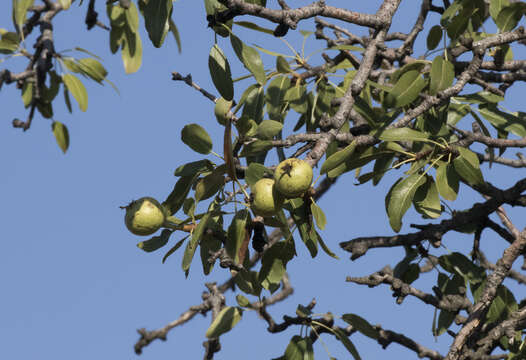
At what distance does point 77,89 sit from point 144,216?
2.46 m

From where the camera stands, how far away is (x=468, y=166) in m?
2.83

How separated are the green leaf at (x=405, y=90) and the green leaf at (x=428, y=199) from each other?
382 millimetres

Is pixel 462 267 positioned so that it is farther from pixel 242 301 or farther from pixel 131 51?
pixel 131 51

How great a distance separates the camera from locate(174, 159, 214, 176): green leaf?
8.27 ft

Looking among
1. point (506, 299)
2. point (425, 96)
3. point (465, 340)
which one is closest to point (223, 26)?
point (425, 96)

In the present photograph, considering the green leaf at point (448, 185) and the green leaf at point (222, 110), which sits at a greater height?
the green leaf at point (222, 110)

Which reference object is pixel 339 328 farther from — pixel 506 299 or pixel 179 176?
pixel 179 176

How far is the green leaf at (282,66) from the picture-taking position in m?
3.31

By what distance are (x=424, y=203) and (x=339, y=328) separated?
0.85 meters

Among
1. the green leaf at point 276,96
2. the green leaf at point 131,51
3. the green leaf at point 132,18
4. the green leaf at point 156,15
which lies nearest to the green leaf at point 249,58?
the green leaf at point 156,15

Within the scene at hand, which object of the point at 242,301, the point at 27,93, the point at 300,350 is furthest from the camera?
the point at 27,93

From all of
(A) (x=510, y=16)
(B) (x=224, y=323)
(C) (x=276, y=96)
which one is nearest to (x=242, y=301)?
(B) (x=224, y=323)

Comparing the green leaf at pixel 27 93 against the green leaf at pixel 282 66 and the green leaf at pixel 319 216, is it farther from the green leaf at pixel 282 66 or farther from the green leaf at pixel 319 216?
the green leaf at pixel 319 216

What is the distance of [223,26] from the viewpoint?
268cm
